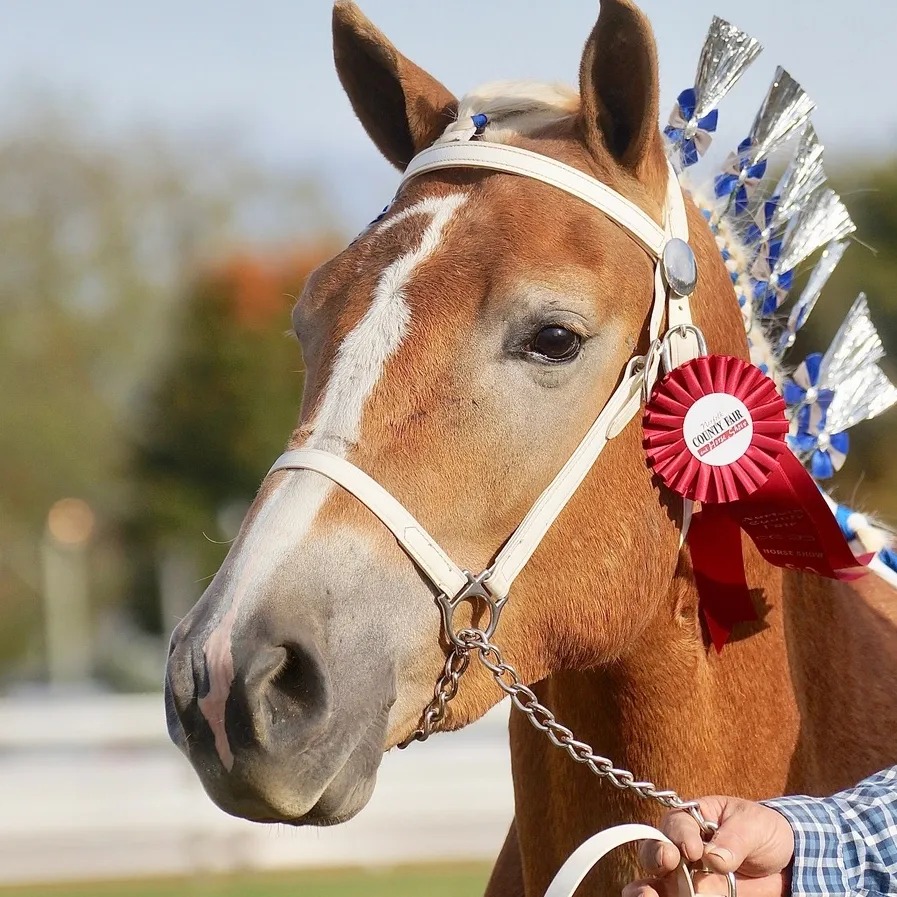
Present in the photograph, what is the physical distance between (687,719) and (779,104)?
1565 millimetres

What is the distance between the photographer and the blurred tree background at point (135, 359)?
2783 centimetres

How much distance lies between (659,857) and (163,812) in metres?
7.47

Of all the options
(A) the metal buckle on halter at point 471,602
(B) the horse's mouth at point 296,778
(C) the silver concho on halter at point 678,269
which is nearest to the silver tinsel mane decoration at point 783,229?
(C) the silver concho on halter at point 678,269

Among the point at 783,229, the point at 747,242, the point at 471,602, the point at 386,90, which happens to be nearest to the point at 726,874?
the point at 471,602

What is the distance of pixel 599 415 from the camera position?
8.43ft

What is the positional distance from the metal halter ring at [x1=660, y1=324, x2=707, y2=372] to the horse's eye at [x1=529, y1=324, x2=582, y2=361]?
22cm

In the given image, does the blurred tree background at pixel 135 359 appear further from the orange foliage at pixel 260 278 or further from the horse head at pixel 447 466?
the horse head at pixel 447 466

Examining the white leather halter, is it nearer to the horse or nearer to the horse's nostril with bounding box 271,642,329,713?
the horse

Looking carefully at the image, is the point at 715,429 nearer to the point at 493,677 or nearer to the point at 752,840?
the point at 493,677

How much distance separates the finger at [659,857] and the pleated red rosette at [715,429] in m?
0.71

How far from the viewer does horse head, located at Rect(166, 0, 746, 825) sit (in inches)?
85.2

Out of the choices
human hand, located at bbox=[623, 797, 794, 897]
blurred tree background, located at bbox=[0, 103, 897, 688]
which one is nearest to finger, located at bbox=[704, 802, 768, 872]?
human hand, located at bbox=[623, 797, 794, 897]

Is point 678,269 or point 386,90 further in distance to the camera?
point 386,90

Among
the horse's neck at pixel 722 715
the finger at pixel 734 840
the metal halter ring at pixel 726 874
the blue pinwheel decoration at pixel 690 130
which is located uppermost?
the blue pinwheel decoration at pixel 690 130
